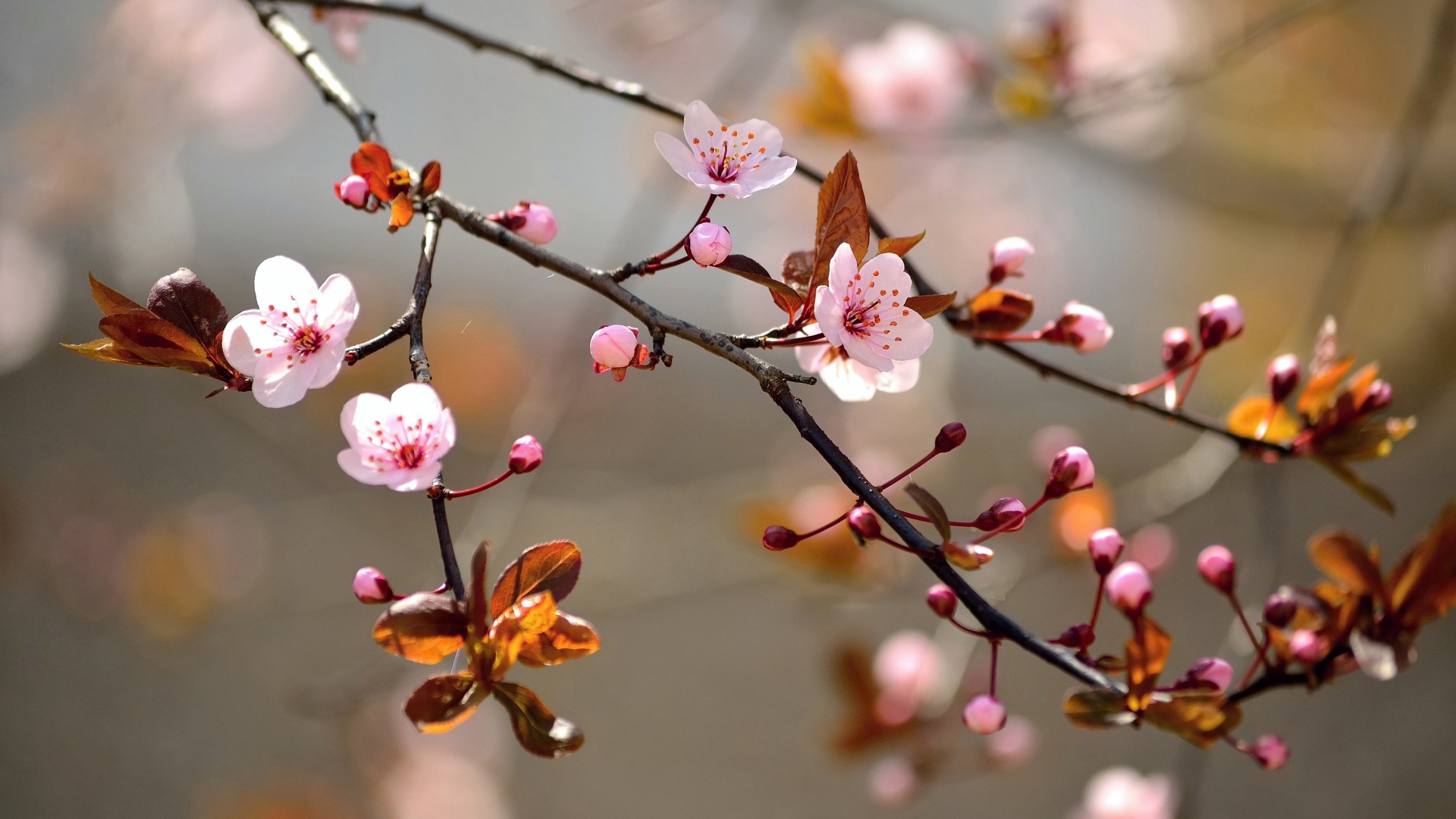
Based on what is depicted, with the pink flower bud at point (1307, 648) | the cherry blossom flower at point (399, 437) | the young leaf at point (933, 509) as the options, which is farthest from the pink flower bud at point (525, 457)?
the pink flower bud at point (1307, 648)

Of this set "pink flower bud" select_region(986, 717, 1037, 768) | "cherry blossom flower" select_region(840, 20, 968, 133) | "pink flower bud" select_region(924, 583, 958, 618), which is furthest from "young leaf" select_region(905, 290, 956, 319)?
"cherry blossom flower" select_region(840, 20, 968, 133)

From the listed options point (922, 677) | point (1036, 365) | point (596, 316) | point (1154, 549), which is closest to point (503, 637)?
point (1036, 365)

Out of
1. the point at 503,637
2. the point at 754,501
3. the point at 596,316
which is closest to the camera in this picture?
the point at 503,637

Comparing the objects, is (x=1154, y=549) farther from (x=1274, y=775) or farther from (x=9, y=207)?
(x=9, y=207)

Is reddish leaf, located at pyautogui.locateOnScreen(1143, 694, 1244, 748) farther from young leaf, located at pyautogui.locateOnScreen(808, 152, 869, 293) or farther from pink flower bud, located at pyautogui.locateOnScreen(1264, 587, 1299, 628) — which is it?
young leaf, located at pyautogui.locateOnScreen(808, 152, 869, 293)

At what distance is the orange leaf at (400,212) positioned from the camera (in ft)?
1.04

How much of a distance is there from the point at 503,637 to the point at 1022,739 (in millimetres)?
631

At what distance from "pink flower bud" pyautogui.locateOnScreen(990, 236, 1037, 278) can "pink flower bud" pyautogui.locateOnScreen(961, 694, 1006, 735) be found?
0.61 feet

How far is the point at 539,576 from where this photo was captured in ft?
1.00

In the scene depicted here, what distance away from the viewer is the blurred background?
128 centimetres

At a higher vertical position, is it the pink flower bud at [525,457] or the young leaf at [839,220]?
the young leaf at [839,220]

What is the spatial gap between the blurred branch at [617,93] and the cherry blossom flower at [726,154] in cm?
5

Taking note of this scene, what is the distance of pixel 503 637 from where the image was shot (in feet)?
0.97

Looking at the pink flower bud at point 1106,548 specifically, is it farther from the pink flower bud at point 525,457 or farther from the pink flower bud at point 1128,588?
the pink flower bud at point 525,457
